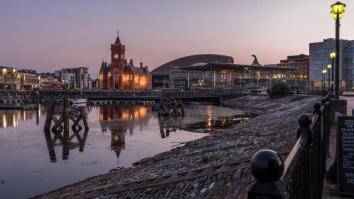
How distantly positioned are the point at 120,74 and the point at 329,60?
8261 centimetres

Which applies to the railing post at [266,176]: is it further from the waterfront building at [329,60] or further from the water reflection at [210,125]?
the waterfront building at [329,60]

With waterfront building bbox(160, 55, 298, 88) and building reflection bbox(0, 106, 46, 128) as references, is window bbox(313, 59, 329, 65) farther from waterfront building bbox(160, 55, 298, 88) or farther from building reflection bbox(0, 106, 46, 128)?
building reflection bbox(0, 106, 46, 128)

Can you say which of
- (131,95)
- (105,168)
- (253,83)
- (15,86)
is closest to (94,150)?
(105,168)

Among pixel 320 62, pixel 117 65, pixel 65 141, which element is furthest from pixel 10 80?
pixel 65 141

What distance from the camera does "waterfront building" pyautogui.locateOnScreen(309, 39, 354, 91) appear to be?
128 m

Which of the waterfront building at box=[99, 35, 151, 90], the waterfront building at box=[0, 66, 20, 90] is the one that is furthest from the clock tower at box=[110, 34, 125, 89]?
the waterfront building at box=[0, 66, 20, 90]

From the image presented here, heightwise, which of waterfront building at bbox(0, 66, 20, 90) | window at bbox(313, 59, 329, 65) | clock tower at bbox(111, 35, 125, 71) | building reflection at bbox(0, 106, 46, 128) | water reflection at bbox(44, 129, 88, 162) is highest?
clock tower at bbox(111, 35, 125, 71)

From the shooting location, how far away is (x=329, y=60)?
403 feet

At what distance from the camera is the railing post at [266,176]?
84.7 inches

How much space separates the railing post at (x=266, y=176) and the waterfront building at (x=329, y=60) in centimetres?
13135

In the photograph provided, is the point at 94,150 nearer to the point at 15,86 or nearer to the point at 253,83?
A: the point at 253,83

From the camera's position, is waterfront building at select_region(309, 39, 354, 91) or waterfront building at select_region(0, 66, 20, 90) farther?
waterfront building at select_region(0, 66, 20, 90)

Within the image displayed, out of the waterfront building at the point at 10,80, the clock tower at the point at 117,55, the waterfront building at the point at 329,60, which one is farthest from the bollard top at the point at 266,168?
the waterfront building at the point at 10,80

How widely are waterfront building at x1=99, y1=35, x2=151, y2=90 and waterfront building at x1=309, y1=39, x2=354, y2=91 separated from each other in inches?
2747
